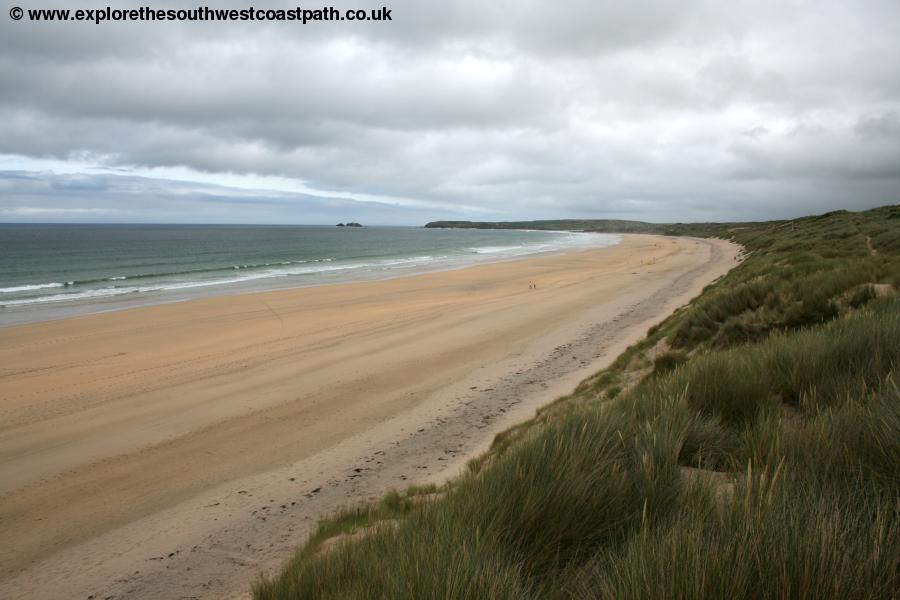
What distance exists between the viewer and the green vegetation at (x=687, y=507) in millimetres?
1716

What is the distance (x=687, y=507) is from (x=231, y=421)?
8737 millimetres

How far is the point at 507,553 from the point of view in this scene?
7.77 feet

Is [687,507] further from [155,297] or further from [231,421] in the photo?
[155,297]

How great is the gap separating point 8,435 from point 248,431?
14.5 ft

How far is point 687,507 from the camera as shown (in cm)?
231

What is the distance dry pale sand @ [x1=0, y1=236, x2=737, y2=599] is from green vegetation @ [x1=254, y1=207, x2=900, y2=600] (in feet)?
7.17

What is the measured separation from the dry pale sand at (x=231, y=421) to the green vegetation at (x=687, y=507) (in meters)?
2.19

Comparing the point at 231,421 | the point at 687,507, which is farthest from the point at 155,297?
the point at 687,507

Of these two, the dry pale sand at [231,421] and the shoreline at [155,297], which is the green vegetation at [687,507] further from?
the shoreline at [155,297]

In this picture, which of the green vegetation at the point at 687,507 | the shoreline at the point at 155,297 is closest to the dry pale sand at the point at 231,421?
the green vegetation at the point at 687,507

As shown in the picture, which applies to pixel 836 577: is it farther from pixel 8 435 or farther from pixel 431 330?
pixel 431 330

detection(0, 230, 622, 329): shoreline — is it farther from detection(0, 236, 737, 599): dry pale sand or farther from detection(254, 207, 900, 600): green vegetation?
detection(254, 207, 900, 600): green vegetation

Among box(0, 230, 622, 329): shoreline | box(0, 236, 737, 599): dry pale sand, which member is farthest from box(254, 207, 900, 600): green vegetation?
box(0, 230, 622, 329): shoreline

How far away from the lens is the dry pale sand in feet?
18.3
